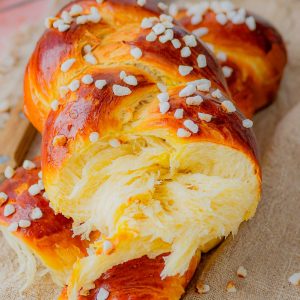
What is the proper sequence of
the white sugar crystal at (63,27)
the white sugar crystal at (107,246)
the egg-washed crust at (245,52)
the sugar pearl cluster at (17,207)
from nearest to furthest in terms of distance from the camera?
the white sugar crystal at (107,246), the sugar pearl cluster at (17,207), the white sugar crystal at (63,27), the egg-washed crust at (245,52)

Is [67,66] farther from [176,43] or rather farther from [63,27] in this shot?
[176,43]

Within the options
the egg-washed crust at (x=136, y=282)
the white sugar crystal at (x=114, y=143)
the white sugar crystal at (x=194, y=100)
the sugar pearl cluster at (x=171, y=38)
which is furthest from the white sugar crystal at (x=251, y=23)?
the egg-washed crust at (x=136, y=282)

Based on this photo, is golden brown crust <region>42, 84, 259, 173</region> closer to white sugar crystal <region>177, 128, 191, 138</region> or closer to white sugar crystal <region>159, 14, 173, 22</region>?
white sugar crystal <region>177, 128, 191, 138</region>

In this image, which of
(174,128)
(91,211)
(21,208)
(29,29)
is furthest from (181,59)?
(29,29)

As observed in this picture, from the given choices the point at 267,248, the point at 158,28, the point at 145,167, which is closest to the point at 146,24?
the point at 158,28

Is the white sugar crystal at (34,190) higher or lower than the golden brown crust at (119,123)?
lower

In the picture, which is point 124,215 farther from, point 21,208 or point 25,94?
point 25,94

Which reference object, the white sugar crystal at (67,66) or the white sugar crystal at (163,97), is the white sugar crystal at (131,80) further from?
the white sugar crystal at (67,66)
